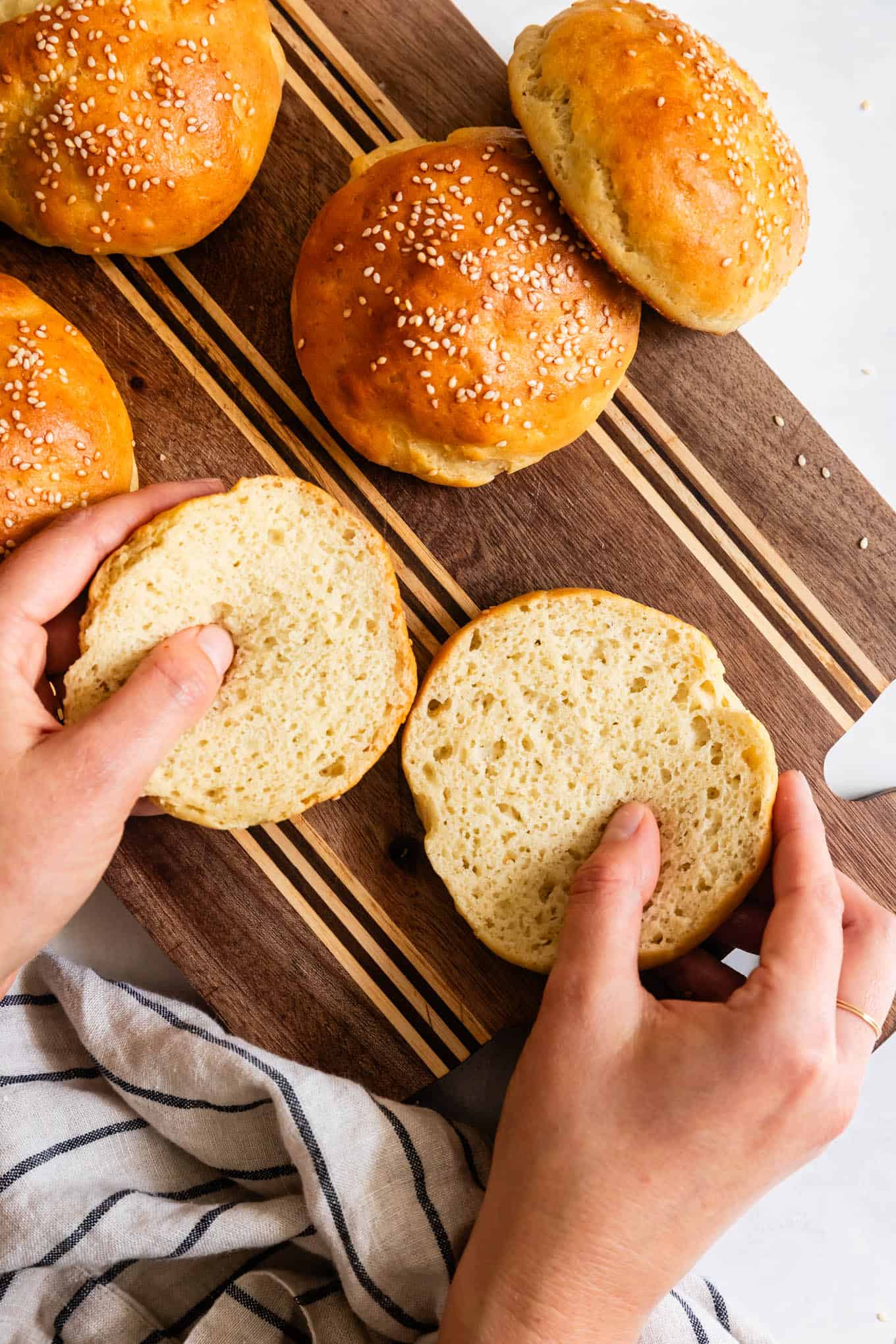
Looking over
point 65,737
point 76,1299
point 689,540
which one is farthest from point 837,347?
point 76,1299

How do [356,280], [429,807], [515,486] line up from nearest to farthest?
[356,280], [429,807], [515,486]

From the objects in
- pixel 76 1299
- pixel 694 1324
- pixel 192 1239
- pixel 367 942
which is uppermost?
pixel 367 942

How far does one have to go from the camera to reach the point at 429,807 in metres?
2.17

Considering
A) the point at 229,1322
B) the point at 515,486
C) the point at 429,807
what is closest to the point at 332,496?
the point at 515,486

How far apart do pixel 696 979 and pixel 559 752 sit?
0.59 meters

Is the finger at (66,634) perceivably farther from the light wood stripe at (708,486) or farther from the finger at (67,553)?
the light wood stripe at (708,486)

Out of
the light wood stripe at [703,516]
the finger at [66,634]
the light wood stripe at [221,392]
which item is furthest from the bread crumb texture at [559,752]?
the finger at [66,634]

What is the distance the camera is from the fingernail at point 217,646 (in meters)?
2.00

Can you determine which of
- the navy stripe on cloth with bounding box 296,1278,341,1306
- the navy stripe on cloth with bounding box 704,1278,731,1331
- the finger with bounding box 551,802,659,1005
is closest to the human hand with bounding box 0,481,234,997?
the finger with bounding box 551,802,659,1005

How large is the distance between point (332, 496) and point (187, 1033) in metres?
1.21

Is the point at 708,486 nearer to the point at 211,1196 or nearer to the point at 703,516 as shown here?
the point at 703,516

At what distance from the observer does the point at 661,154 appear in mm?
1885

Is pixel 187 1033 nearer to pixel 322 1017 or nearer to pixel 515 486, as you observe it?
pixel 322 1017

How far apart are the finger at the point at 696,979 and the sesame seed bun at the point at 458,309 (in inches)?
45.8
